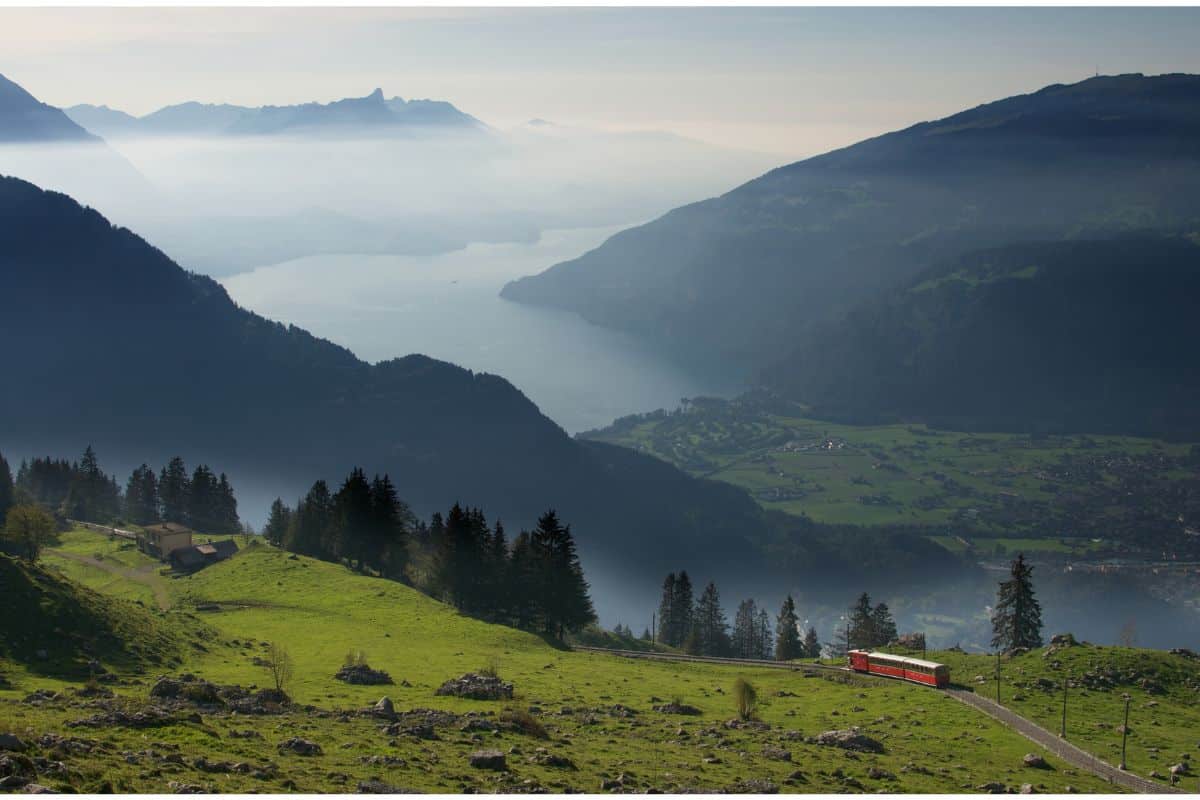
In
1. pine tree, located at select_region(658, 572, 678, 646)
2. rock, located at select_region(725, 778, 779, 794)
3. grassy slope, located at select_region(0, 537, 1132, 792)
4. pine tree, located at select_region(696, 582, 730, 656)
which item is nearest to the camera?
grassy slope, located at select_region(0, 537, 1132, 792)

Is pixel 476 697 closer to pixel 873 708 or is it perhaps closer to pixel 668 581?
pixel 873 708

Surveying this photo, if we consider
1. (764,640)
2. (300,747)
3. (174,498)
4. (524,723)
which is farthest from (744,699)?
(174,498)

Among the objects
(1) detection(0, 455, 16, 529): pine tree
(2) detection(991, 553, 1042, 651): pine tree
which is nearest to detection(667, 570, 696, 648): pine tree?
(2) detection(991, 553, 1042, 651): pine tree

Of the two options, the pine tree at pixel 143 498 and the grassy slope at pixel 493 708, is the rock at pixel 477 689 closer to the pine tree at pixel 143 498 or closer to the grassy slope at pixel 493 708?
the grassy slope at pixel 493 708

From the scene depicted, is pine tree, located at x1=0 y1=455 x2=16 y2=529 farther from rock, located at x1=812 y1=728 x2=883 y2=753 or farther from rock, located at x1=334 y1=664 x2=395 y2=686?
rock, located at x1=812 y1=728 x2=883 y2=753

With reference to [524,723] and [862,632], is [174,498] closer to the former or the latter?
[862,632]

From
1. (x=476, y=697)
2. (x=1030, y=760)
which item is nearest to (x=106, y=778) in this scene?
(x=476, y=697)

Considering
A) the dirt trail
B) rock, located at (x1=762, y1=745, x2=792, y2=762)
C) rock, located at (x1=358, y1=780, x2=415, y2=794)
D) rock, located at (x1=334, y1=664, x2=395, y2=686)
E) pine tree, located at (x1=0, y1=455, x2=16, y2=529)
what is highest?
pine tree, located at (x1=0, y1=455, x2=16, y2=529)
